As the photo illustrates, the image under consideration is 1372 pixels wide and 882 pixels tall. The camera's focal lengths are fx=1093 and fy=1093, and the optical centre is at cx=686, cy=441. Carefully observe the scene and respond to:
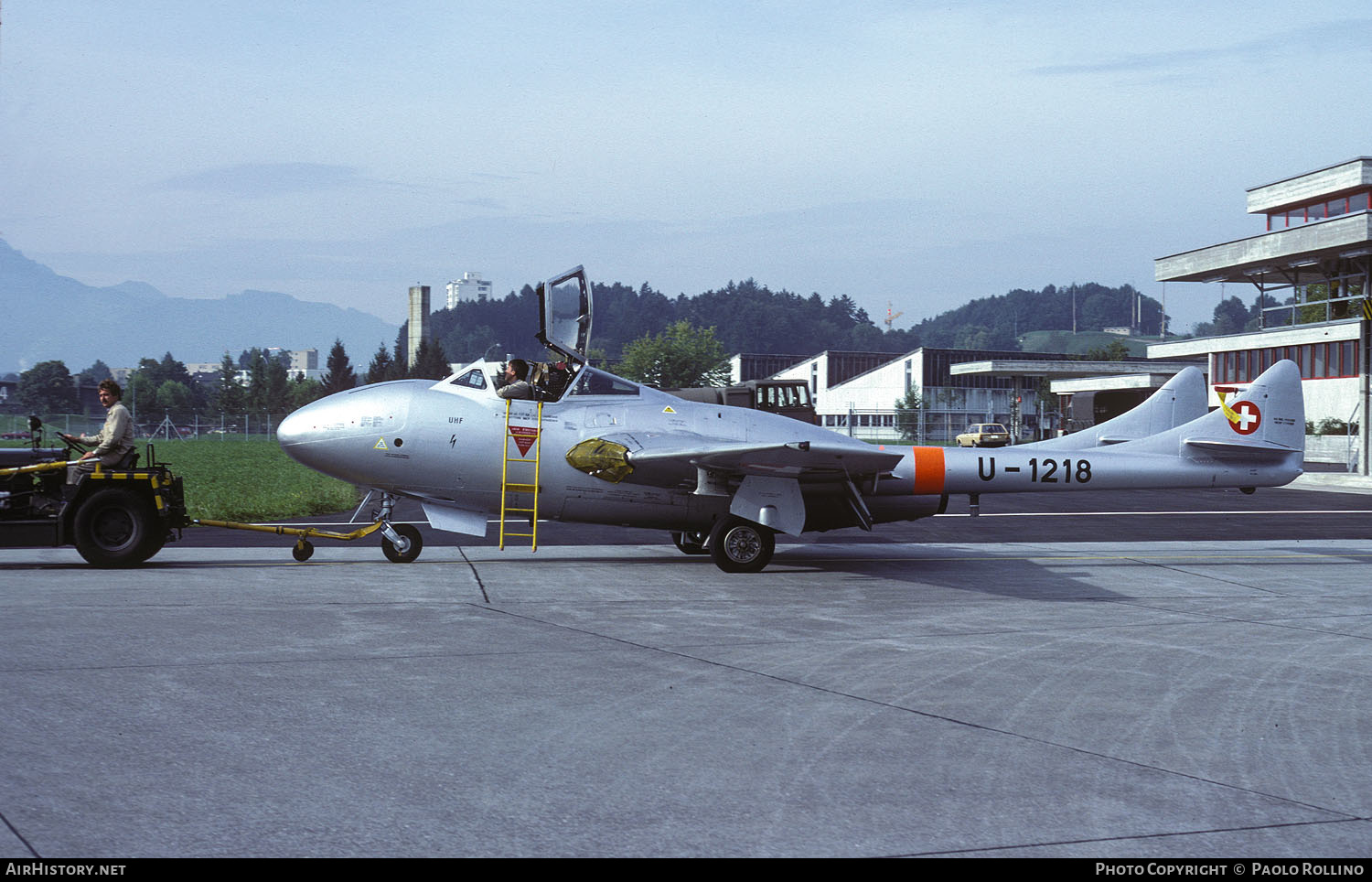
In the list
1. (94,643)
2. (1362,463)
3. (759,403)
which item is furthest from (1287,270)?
(94,643)

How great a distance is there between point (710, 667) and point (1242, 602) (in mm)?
6907

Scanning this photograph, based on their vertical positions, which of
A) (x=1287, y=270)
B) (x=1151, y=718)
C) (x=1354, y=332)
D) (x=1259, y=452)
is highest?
(x=1287, y=270)

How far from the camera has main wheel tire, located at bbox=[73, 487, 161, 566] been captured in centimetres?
1265

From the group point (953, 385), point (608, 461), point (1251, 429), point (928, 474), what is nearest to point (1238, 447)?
point (1251, 429)

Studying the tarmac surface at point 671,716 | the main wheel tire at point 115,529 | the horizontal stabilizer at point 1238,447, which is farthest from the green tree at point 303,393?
the tarmac surface at point 671,716

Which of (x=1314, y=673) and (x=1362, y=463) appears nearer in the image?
(x=1314, y=673)

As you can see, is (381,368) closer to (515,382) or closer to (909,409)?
(909,409)

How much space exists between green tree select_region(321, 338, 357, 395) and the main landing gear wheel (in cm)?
11947

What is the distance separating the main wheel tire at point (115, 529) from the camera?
12648 millimetres

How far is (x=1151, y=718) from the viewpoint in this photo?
6.73 meters

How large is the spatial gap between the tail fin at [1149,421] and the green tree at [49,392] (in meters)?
103

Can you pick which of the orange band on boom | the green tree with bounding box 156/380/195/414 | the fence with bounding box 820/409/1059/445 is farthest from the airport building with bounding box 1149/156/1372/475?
the green tree with bounding box 156/380/195/414

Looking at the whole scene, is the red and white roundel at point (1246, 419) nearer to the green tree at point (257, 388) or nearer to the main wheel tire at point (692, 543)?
the main wheel tire at point (692, 543)

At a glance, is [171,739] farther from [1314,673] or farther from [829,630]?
[1314,673]
